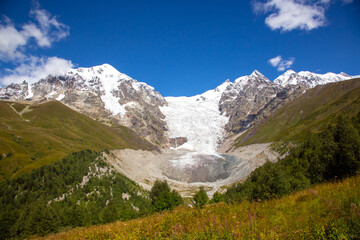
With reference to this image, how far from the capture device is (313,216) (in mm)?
5539

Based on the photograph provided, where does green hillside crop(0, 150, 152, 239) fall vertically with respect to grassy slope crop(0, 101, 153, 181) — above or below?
below

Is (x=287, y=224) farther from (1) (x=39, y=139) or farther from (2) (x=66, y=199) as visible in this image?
(1) (x=39, y=139)

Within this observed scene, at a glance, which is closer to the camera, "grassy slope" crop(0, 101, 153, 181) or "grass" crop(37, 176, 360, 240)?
"grass" crop(37, 176, 360, 240)

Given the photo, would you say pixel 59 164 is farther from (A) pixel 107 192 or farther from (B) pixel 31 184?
(A) pixel 107 192

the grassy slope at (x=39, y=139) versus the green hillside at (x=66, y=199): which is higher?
the grassy slope at (x=39, y=139)

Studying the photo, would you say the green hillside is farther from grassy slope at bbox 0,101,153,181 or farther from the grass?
the grass

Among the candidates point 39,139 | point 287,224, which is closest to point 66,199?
point 287,224

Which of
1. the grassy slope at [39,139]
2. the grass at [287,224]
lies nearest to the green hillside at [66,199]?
the grassy slope at [39,139]

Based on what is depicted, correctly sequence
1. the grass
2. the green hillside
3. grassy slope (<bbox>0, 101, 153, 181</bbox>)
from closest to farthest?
the grass
the green hillside
grassy slope (<bbox>0, 101, 153, 181</bbox>)

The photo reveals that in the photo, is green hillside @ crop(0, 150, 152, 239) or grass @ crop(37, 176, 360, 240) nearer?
grass @ crop(37, 176, 360, 240)

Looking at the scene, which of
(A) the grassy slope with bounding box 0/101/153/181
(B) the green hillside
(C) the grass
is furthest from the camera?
(A) the grassy slope with bounding box 0/101/153/181

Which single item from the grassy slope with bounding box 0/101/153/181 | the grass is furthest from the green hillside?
the grass

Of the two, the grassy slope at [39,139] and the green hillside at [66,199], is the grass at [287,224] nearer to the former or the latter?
the green hillside at [66,199]

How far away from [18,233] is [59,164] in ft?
126
